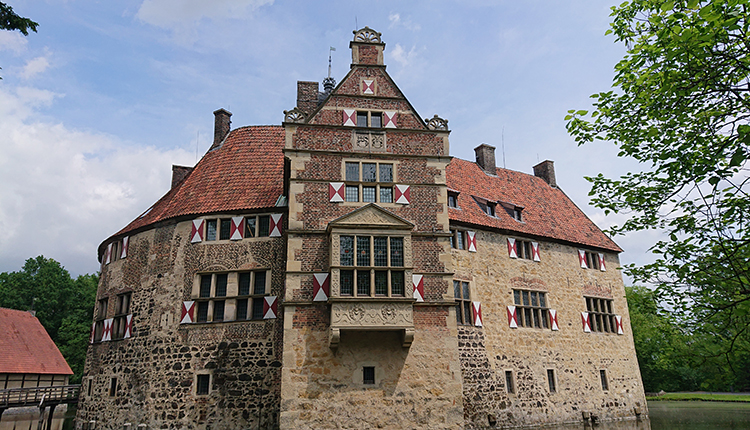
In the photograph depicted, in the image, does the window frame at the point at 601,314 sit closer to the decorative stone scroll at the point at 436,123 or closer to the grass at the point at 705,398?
the decorative stone scroll at the point at 436,123

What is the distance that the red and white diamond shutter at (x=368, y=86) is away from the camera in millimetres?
16955

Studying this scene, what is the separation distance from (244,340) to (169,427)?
Result: 3.40 meters

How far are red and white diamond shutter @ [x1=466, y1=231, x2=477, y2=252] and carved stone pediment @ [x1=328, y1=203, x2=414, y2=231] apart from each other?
6.11m

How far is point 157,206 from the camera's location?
21312mm

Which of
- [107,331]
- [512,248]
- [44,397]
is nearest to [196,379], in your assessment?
[107,331]

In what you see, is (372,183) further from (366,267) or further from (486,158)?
(486,158)

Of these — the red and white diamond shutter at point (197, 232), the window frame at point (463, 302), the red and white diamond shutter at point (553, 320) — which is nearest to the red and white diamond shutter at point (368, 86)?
the red and white diamond shutter at point (197, 232)

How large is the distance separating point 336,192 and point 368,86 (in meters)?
4.00

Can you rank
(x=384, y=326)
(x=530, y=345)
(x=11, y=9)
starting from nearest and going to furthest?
(x=11, y=9) → (x=384, y=326) → (x=530, y=345)

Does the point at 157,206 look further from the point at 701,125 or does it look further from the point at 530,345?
the point at 701,125

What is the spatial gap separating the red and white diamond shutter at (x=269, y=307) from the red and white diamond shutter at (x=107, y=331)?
6559mm

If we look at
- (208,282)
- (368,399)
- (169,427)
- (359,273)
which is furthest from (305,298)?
(169,427)

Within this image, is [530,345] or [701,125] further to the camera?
[530,345]

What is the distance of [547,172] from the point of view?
29953 millimetres
